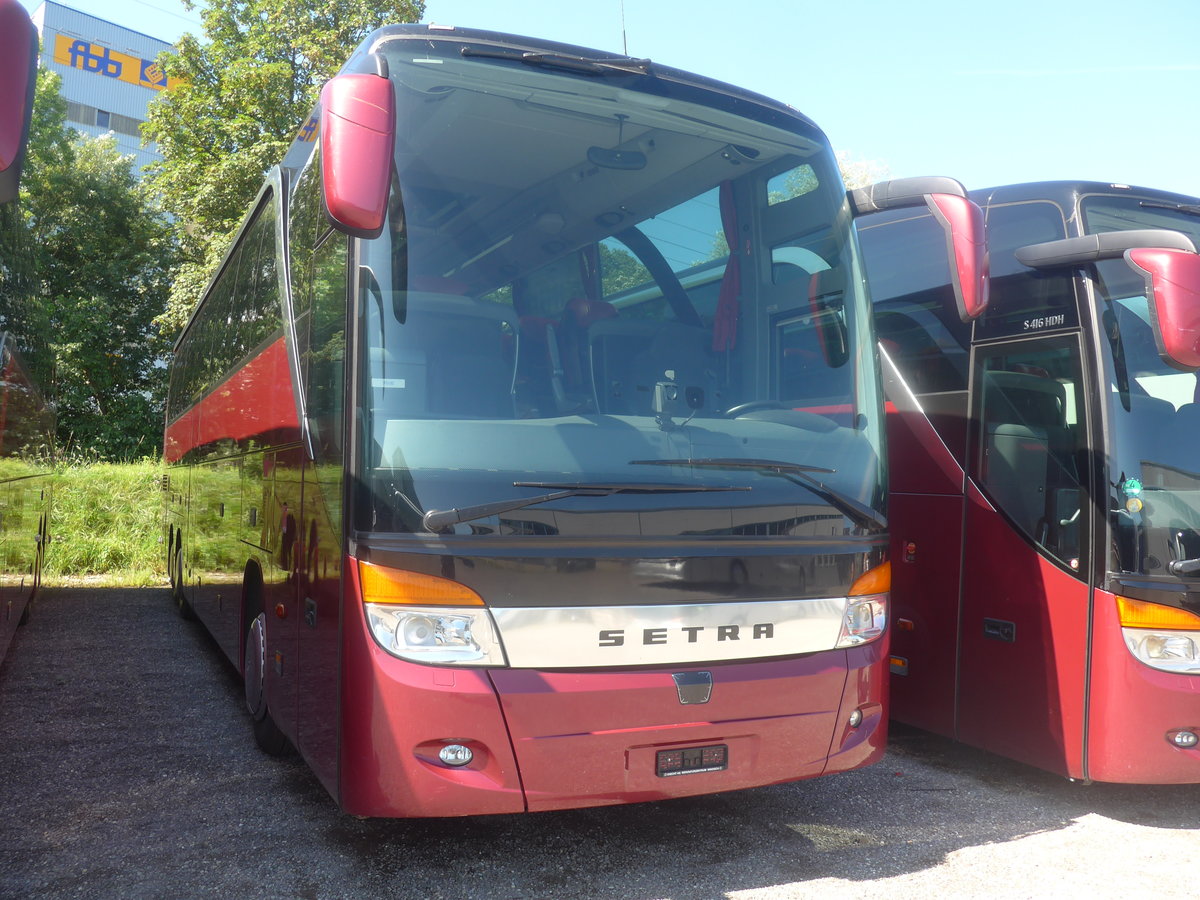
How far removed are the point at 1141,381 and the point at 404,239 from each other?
340 centimetres

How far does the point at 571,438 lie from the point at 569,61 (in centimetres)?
160

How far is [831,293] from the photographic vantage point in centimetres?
439

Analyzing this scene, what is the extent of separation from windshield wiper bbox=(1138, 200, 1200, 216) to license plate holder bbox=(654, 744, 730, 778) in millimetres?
3628

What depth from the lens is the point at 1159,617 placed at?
4512mm

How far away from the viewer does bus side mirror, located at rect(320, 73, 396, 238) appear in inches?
125

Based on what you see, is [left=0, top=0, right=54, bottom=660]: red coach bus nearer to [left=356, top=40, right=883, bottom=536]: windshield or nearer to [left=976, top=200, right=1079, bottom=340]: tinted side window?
[left=356, top=40, right=883, bottom=536]: windshield

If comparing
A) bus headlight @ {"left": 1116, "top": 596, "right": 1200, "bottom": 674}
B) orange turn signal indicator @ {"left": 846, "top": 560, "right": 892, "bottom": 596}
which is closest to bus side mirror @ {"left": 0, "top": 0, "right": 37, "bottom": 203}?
orange turn signal indicator @ {"left": 846, "top": 560, "right": 892, "bottom": 596}

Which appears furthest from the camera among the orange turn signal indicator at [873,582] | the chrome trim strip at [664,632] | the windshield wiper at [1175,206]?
the windshield wiper at [1175,206]

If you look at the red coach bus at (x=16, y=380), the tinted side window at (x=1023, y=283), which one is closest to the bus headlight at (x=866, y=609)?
the tinted side window at (x=1023, y=283)

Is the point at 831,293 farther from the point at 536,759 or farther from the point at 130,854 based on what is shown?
the point at 130,854

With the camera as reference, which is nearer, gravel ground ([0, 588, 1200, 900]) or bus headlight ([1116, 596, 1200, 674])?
gravel ground ([0, 588, 1200, 900])

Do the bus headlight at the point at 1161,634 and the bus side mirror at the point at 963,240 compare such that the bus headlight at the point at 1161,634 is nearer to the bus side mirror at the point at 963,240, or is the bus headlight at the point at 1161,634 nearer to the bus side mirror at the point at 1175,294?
the bus side mirror at the point at 1175,294

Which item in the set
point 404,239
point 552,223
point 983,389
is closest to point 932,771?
point 983,389

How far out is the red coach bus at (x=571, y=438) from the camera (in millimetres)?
3457
